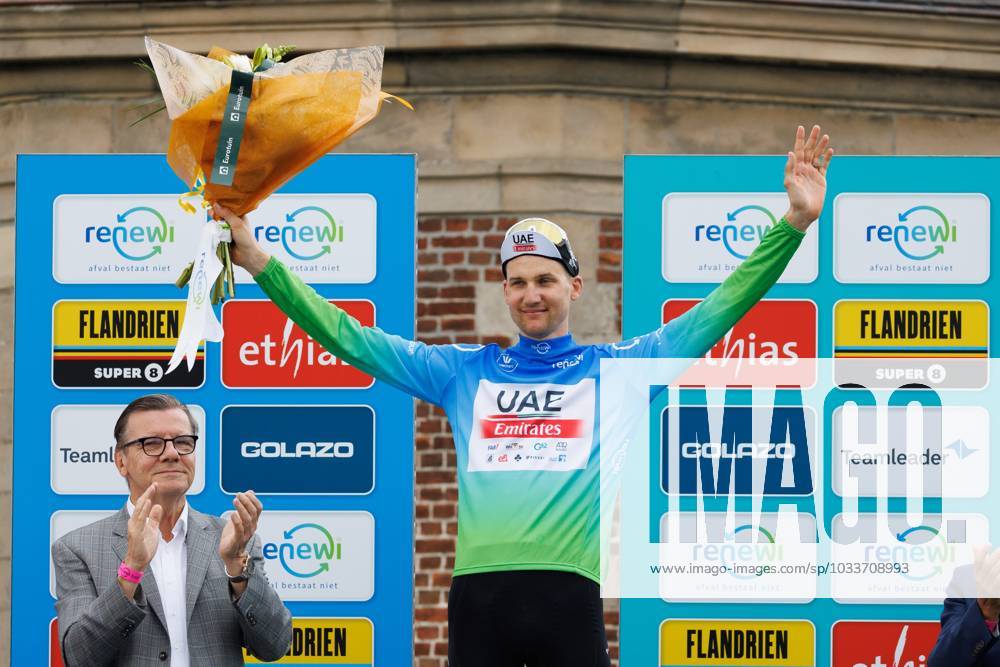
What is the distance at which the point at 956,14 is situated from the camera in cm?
776

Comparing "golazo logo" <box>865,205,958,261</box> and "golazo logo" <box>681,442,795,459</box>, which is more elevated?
"golazo logo" <box>865,205,958,261</box>

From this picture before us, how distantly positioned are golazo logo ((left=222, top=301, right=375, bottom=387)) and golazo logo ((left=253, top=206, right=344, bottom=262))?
22 centimetres

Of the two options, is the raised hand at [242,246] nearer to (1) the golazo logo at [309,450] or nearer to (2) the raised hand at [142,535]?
(2) the raised hand at [142,535]

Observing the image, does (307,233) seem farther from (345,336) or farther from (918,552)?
(918,552)

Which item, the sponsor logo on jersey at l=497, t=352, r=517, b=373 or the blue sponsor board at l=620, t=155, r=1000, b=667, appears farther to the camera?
the blue sponsor board at l=620, t=155, r=1000, b=667

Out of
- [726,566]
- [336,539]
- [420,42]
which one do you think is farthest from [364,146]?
[726,566]

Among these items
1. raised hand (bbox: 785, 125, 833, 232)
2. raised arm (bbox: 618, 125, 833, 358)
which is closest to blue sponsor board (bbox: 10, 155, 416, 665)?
raised arm (bbox: 618, 125, 833, 358)

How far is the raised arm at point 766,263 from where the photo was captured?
4.14 m

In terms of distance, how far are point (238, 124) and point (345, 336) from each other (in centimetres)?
64

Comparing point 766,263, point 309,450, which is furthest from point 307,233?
point 766,263

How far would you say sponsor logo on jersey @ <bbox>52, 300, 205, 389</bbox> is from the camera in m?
6.14

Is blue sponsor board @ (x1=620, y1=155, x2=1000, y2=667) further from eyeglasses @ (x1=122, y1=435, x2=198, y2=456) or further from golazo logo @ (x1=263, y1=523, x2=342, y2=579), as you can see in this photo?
eyeglasses @ (x1=122, y1=435, x2=198, y2=456)

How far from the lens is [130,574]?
4.18 meters

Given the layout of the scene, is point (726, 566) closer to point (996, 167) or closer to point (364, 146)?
point (996, 167)
